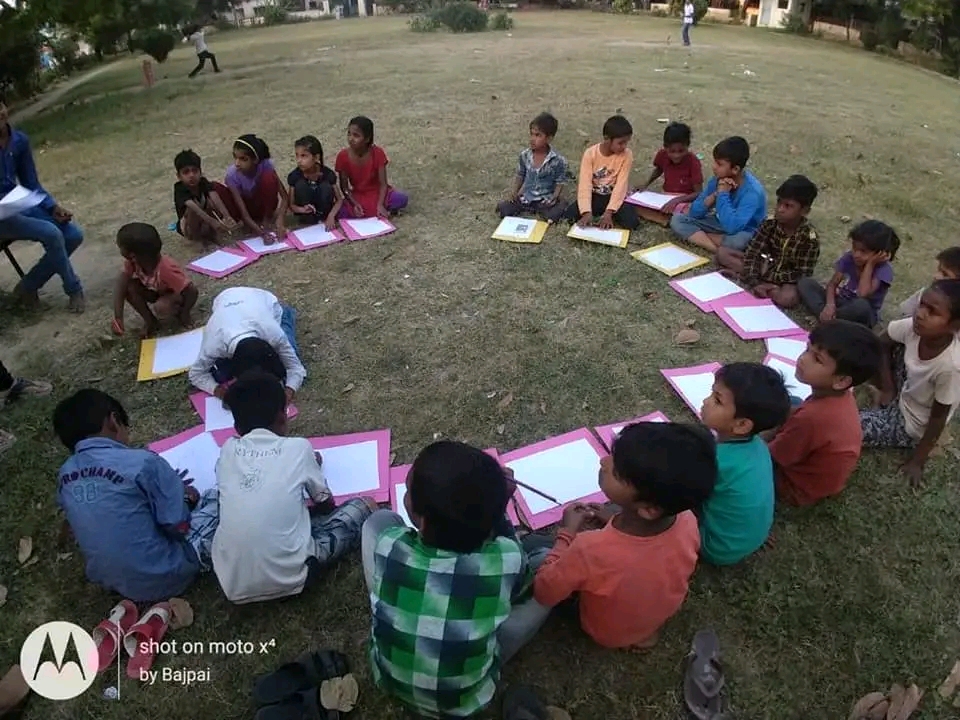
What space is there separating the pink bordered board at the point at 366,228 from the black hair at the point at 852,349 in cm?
335

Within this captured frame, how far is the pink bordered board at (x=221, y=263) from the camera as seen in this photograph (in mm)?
4434

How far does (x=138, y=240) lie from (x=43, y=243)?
1120 millimetres

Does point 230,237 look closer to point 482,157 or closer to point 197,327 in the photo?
point 197,327

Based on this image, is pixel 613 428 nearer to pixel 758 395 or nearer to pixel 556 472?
pixel 556 472

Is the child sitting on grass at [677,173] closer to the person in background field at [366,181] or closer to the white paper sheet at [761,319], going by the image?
the white paper sheet at [761,319]

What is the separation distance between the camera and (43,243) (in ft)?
13.4

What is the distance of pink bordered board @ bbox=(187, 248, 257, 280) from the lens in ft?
14.5

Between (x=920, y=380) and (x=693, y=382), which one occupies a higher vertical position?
(x=920, y=380)

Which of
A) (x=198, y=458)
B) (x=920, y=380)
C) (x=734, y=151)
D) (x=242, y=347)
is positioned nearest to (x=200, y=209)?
(x=242, y=347)

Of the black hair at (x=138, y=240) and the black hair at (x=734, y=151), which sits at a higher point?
the black hair at (x=734, y=151)

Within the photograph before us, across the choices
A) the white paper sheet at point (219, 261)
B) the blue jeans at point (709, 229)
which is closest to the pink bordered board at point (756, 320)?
the blue jeans at point (709, 229)

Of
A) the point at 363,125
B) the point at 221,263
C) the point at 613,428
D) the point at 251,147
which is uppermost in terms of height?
the point at 363,125

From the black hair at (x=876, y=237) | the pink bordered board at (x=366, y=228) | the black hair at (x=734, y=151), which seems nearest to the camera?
the black hair at (x=876, y=237)

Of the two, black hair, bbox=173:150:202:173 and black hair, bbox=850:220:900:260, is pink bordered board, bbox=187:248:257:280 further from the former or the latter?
black hair, bbox=850:220:900:260
